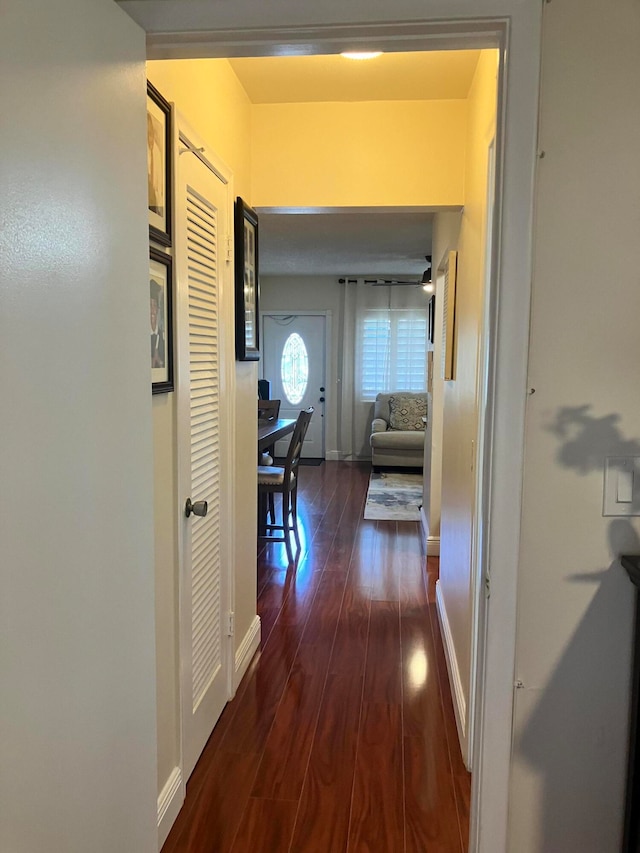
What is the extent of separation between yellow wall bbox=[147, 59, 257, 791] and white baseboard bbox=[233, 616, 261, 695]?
0.23 ft

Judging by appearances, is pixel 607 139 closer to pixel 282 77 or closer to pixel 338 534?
pixel 282 77

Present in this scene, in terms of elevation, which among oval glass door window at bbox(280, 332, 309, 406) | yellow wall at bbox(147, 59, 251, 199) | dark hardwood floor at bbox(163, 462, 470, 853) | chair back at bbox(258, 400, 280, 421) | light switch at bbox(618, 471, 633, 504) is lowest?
dark hardwood floor at bbox(163, 462, 470, 853)

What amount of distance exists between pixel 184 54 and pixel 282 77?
121 centimetres

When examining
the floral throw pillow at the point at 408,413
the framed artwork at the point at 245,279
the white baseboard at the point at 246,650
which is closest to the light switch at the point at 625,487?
the framed artwork at the point at 245,279

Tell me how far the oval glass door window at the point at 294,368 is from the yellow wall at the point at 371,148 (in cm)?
596

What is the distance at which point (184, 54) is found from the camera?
1299mm

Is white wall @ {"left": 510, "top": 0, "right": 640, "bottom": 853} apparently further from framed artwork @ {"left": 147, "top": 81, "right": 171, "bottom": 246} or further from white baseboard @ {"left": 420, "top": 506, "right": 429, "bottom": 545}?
white baseboard @ {"left": 420, "top": 506, "right": 429, "bottom": 545}

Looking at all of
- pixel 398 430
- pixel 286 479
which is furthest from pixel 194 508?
pixel 398 430

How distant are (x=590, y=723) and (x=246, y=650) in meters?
1.80

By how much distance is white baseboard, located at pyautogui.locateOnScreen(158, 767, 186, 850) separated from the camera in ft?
5.80

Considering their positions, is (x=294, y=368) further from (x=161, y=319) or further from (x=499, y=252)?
(x=499, y=252)

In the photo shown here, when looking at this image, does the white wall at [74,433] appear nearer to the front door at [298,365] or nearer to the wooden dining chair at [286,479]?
the wooden dining chair at [286,479]

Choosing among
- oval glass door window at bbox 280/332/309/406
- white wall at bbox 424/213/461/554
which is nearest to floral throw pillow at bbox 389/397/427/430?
oval glass door window at bbox 280/332/309/406

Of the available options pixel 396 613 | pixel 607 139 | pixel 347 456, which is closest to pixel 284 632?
pixel 396 613
